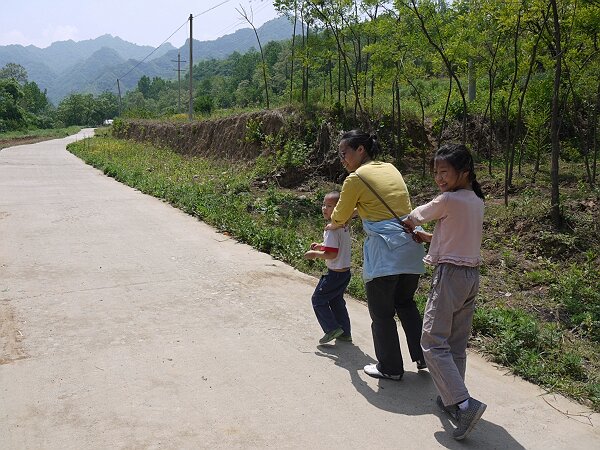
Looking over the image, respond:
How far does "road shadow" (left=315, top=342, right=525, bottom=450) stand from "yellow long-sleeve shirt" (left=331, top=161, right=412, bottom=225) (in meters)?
1.11

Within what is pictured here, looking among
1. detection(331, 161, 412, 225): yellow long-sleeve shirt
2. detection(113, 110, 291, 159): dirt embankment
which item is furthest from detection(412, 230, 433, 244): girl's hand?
detection(113, 110, 291, 159): dirt embankment

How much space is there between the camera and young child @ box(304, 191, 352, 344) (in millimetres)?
4074

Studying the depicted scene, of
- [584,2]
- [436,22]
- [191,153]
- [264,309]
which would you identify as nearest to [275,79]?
[191,153]

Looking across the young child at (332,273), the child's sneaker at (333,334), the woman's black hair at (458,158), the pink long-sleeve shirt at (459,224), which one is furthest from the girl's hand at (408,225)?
the child's sneaker at (333,334)

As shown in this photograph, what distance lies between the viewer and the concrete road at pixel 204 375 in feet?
10.2

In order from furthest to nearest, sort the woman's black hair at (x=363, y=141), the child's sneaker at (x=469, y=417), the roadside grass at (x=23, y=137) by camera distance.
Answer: the roadside grass at (x=23, y=137), the woman's black hair at (x=363, y=141), the child's sneaker at (x=469, y=417)

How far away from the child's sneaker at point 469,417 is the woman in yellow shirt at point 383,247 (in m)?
0.71

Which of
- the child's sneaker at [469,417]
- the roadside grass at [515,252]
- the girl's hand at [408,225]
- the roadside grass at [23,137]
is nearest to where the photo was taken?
the child's sneaker at [469,417]

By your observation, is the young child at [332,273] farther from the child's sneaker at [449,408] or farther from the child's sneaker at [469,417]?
the child's sneaker at [469,417]

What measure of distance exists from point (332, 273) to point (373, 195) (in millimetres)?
858

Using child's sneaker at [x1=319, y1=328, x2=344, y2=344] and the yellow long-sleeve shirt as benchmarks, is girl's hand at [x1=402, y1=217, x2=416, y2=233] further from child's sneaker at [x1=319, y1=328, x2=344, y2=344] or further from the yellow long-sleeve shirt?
child's sneaker at [x1=319, y1=328, x2=344, y2=344]

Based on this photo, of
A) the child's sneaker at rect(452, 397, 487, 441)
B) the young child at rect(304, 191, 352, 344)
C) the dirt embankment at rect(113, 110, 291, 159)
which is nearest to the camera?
the child's sneaker at rect(452, 397, 487, 441)

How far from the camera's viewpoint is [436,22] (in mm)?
10781

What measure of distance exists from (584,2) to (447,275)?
6882 millimetres
